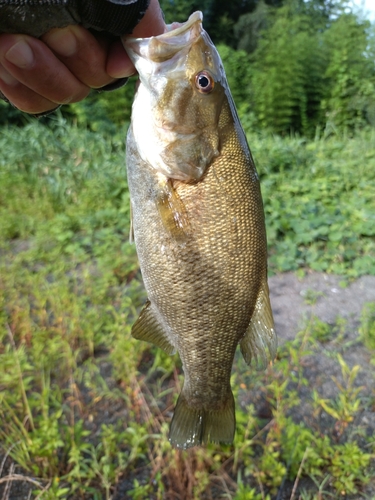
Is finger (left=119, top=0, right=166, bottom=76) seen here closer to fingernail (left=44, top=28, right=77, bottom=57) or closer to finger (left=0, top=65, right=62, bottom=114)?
fingernail (left=44, top=28, right=77, bottom=57)

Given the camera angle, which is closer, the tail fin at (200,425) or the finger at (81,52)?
the finger at (81,52)

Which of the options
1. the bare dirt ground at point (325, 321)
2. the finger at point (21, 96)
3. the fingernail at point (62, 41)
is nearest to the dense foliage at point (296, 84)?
the bare dirt ground at point (325, 321)

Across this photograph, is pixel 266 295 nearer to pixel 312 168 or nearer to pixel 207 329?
pixel 207 329

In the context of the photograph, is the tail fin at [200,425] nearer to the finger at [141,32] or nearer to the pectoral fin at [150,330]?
the pectoral fin at [150,330]

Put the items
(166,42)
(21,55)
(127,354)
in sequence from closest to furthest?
(21,55) → (166,42) → (127,354)

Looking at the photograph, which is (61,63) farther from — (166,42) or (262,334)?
(262,334)

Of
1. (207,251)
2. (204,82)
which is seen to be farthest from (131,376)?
(204,82)

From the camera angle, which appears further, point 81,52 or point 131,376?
point 131,376

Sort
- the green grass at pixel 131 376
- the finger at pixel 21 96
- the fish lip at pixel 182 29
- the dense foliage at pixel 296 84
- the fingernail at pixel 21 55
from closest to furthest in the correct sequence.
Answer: the fingernail at pixel 21 55 < the fish lip at pixel 182 29 < the finger at pixel 21 96 < the green grass at pixel 131 376 < the dense foliage at pixel 296 84
